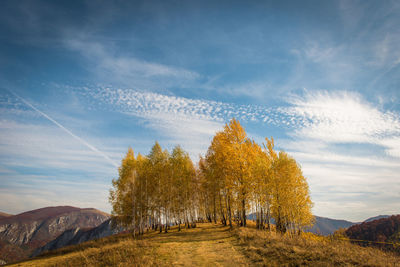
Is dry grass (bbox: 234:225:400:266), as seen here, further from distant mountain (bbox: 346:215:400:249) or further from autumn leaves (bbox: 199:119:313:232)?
distant mountain (bbox: 346:215:400:249)

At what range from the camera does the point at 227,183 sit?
2681cm

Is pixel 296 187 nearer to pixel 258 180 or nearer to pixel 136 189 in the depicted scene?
pixel 258 180

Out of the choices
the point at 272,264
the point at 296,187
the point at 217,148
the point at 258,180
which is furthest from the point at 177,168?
the point at 272,264

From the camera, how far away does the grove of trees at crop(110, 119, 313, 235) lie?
89.0ft

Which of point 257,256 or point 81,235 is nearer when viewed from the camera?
point 257,256

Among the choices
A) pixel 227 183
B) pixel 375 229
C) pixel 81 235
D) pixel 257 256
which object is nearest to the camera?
pixel 257 256

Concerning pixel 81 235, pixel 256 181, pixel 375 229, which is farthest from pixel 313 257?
pixel 81 235

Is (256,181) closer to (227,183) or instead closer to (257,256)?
(227,183)

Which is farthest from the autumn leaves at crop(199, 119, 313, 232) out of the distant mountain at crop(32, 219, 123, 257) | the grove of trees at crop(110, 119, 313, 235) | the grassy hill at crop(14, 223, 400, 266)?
the distant mountain at crop(32, 219, 123, 257)

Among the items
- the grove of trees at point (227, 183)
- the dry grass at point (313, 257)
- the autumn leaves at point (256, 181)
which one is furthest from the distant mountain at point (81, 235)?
the dry grass at point (313, 257)

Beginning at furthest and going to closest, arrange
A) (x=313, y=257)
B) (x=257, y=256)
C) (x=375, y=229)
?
(x=375, y=229) → (x=257, y=256) → (x=313, y=257)

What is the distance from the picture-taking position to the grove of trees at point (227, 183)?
89.0 ft

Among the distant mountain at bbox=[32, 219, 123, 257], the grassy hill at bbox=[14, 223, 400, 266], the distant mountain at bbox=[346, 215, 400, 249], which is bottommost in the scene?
the distant mountain at bbox=[32, 219, 123, 257]

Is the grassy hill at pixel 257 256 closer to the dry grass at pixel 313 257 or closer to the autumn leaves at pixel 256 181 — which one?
the dry grass at pixel 313 257
